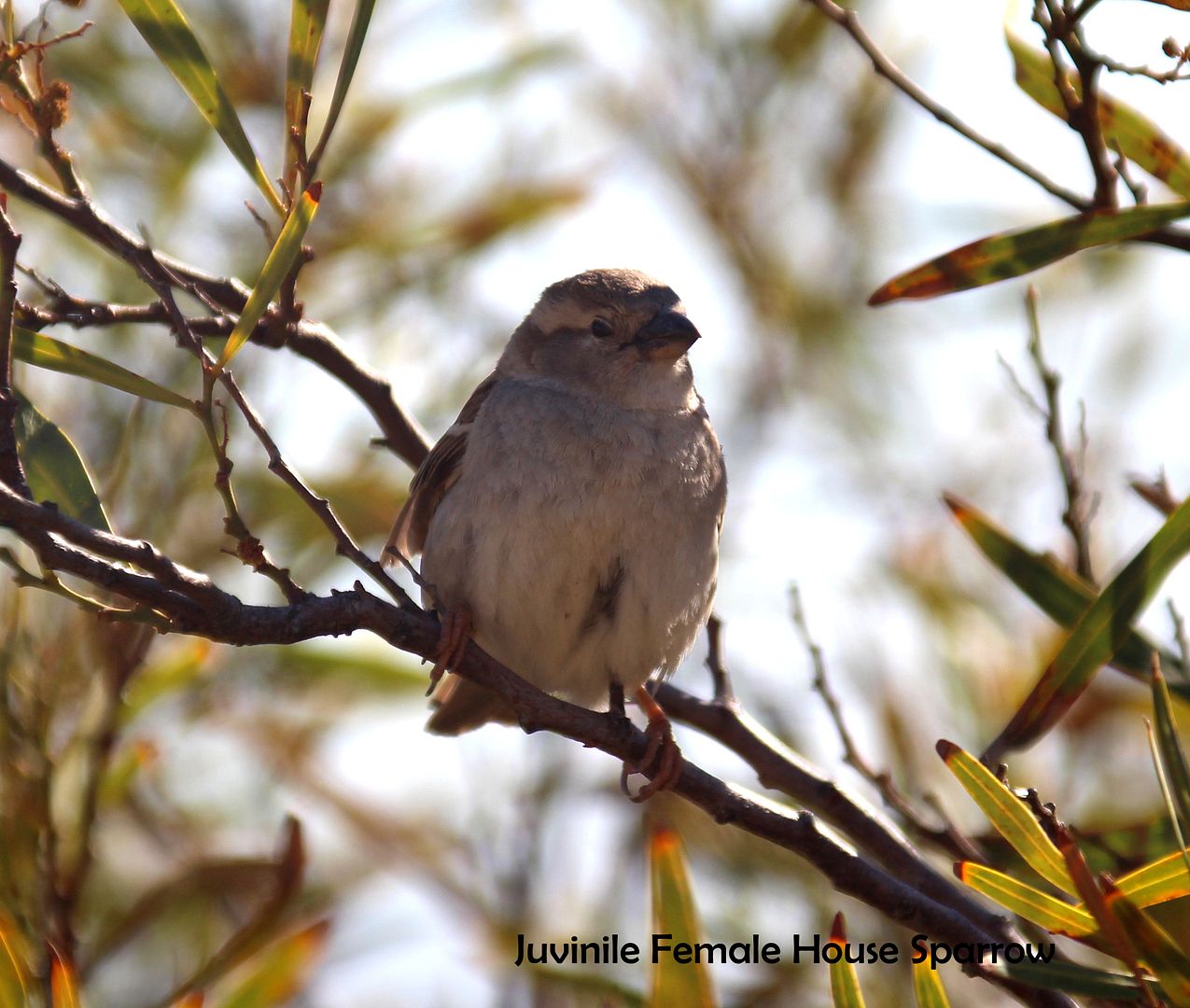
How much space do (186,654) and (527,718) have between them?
3.13 feet

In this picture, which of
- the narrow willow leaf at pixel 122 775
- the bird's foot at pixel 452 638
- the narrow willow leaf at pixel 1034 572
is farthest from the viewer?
the narrow willow leaf at pixel 122 775

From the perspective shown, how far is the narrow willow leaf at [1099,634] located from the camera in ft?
7.41

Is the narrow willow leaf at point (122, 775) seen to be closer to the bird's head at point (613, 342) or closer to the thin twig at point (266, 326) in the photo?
the thin twig at point (266, 326)

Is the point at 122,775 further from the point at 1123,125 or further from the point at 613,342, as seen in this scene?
the point at 1123,125

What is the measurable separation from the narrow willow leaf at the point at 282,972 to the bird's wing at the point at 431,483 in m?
1.36

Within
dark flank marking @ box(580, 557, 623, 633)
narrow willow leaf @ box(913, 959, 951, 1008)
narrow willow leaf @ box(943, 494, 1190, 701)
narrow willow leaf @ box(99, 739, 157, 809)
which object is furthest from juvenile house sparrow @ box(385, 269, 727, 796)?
narrow willow leaf @ box(913, 959, 951, 1008)

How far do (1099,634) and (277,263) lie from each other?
1.42 meters

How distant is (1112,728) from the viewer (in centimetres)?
363

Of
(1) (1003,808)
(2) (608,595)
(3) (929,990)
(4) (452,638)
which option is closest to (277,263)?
(4) (452,638)

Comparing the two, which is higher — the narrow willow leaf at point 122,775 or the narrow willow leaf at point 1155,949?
the narrow willow leaf at point 122,775

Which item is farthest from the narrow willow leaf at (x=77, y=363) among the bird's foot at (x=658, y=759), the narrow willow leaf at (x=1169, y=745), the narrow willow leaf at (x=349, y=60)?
the narrow willow leaf at (x=1169, y=745)

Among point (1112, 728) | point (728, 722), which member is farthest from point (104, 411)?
point (1112, 728)

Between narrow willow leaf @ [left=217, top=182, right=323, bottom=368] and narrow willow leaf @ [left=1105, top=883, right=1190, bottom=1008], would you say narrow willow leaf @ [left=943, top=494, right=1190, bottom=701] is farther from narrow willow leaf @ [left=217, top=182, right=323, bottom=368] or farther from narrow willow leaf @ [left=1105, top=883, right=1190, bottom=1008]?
narrow willow leaf @ [left=217, top=182, right=323, bottom=368]

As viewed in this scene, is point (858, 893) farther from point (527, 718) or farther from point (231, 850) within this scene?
point (231, 850)
